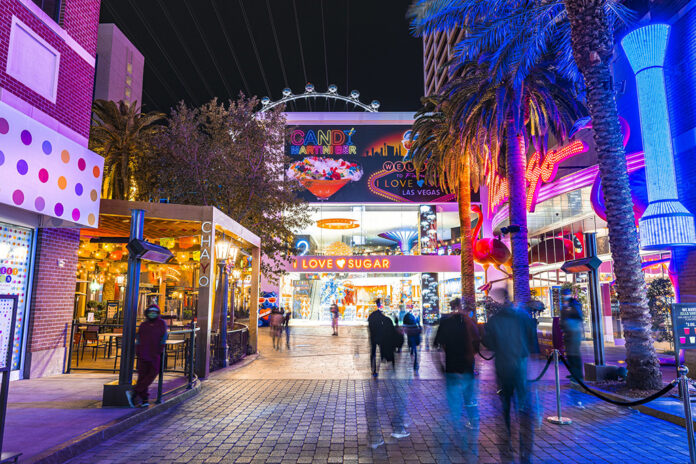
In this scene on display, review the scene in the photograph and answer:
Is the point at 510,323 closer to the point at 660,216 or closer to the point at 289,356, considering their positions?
the point at 660,216

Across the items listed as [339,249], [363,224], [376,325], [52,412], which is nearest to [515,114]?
[376,325]

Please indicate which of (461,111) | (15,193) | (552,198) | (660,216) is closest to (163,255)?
(15,193)

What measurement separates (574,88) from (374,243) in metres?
22.7

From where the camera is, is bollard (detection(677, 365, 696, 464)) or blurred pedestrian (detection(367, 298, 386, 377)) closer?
bollard (detection(677, 365, 696, 464))

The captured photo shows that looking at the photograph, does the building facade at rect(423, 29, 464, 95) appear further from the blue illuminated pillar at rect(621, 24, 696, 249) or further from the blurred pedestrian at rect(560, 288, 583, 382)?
the blurred pedestrian at rect(560, 288, 583, 382)

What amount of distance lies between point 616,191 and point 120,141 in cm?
2114

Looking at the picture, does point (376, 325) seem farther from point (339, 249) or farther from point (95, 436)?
point (339, 249)

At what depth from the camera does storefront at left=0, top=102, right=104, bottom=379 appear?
8367 millimetres

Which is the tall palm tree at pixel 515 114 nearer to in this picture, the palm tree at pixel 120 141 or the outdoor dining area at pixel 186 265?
the outdoor dining area at pixel 186 265

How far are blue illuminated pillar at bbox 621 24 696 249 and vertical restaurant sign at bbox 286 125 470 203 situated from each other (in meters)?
25.3

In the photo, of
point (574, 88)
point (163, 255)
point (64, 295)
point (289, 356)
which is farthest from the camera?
point (574, 88)

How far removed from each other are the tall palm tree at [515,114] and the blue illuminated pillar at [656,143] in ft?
13.1

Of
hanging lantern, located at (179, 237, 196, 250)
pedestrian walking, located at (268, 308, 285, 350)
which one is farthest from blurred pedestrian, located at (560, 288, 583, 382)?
hanging lantern, located at (179, 237, 196, 250)

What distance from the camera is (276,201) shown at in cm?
2125
